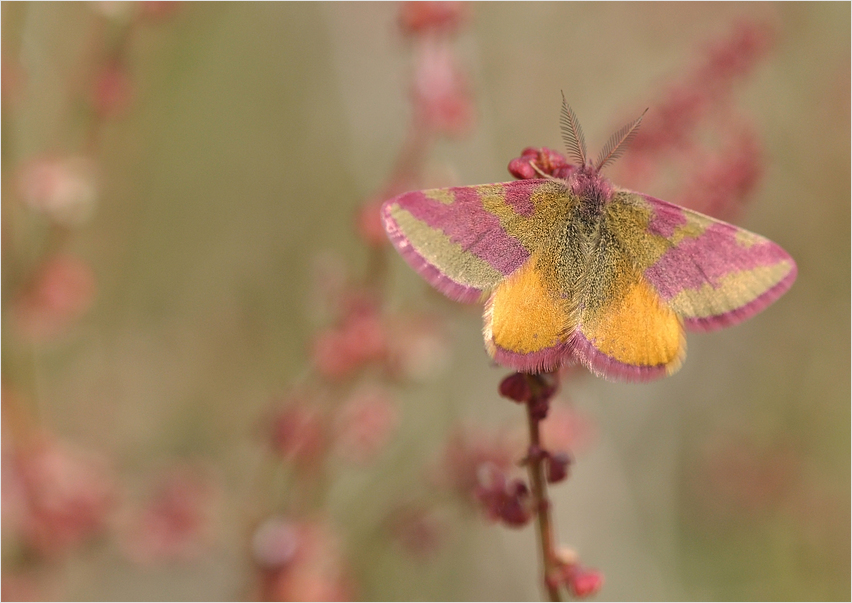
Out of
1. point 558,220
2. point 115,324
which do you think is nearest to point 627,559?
point 558,220

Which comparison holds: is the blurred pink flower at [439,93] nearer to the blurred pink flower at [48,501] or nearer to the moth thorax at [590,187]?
the moth thorax at [590,187]

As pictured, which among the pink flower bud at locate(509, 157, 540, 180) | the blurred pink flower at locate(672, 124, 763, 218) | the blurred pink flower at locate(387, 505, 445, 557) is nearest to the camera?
the pink flower bud at locate(509, 157, 540, 180)

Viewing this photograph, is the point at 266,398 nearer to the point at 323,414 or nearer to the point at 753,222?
the point at 323,414

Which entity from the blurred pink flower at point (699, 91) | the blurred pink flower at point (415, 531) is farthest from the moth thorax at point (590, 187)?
the blurred pink flower at point (415, 531)

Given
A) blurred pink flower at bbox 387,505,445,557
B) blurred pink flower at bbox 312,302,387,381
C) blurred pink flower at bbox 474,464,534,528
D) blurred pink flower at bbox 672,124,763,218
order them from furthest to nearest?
blurred pink flower at bbox 387,505,445,557 < blurred pink flower at bbox 312,302,387,381 < blurred pink flower at bbox 672,124,763,218 < blurred pink flower at bbox 474,464,534,528

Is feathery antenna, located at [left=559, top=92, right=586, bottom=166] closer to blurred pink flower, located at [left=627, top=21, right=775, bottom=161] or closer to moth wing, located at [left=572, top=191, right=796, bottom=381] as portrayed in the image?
moth wing, located at [left=572, top=191, right=796, bottom=381]

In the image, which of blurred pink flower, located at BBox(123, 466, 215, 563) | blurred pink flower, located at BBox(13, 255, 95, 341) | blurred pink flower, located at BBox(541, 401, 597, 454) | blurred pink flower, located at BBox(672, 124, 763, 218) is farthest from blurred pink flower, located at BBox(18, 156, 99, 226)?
blurred pink flower, located at BBox(672, 124, 763, 218)

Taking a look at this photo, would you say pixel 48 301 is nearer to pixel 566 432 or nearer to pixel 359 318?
pixel 359 318
